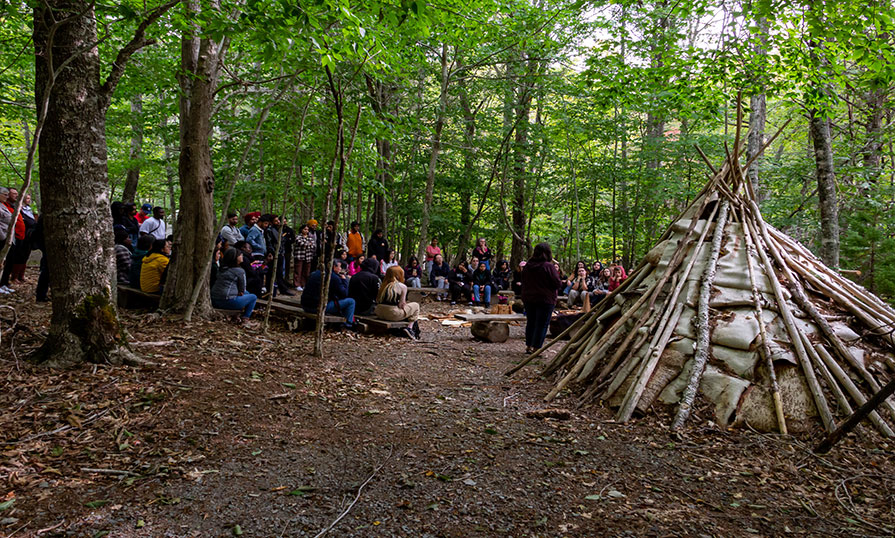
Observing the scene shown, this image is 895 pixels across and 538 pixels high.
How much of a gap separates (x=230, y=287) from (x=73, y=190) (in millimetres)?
3936

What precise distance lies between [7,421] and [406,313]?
6117mm

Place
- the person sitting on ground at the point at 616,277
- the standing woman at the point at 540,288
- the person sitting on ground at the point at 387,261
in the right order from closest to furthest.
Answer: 1. the standing woman at the point at 540,288
2. the person sitting on ground at the point at 616,277
3. the person sitting on ground at the point at 387,261

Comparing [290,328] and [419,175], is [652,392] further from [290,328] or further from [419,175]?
[419,175]

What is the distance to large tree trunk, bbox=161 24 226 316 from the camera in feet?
25.0

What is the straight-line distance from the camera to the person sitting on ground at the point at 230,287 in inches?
334

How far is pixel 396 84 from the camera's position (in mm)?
13641

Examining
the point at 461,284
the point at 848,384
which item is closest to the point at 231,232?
the point at 461,284

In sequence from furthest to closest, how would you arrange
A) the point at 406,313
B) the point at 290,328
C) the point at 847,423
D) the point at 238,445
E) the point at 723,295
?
the point at 406,313 → the point at 290,328 → the point at 723,295 → the point at 238,445 → the point at 847,423

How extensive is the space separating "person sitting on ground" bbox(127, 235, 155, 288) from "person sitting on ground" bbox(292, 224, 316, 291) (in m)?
4.00

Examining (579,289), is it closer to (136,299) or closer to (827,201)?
(827,201)

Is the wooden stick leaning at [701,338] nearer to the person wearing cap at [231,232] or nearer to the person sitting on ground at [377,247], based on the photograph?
the person wearing cap at [231,232]

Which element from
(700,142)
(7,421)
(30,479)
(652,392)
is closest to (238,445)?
(30,479)

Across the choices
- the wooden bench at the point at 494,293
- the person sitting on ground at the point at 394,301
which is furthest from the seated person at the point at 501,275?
the person sitting on ground at the point at 394,301

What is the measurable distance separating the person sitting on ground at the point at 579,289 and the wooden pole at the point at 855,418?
30.9 ft
